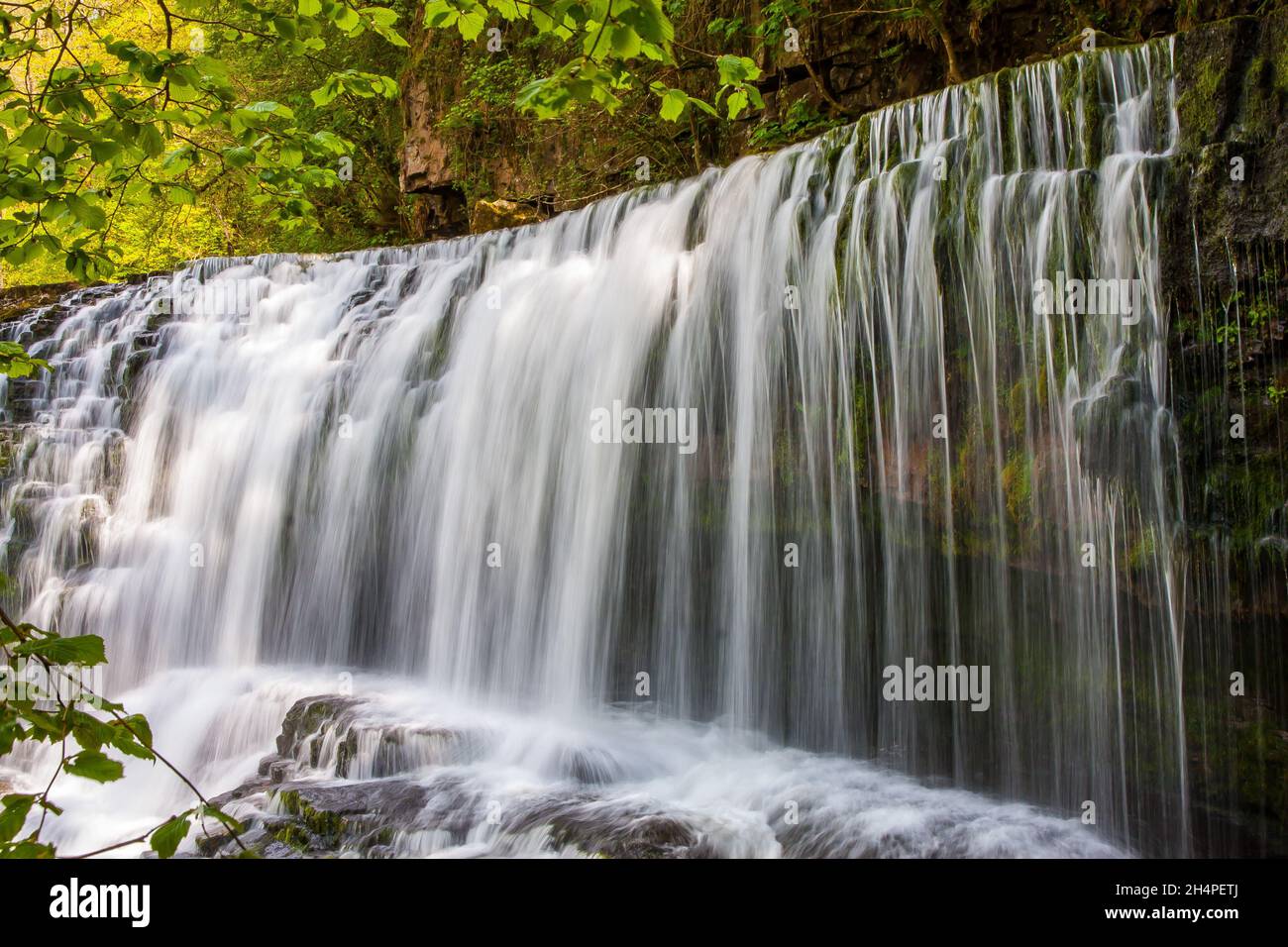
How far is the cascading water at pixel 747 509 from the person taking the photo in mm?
5352

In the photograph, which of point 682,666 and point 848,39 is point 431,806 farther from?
point 848,39

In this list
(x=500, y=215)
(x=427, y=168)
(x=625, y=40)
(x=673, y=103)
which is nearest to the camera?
(x=625, y=40)

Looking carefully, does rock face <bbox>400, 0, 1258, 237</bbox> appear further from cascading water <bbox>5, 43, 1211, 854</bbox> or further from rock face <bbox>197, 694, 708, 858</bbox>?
rock face <bbox>197, 694, 708, 858</bbox>

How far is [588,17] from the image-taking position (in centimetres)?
295

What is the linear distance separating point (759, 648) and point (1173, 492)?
2730mm

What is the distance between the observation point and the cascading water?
535 centimetres

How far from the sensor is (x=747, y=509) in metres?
6.79

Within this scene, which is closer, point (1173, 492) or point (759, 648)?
point (1173, 492)

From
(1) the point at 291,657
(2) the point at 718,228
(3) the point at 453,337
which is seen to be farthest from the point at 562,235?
(1) the point at 291,657

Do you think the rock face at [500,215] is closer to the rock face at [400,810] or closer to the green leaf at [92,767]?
the rock face at [400,810]

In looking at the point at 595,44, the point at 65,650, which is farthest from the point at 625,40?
the point at 65,650

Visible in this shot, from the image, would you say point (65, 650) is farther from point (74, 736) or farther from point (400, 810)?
point (400, 810)

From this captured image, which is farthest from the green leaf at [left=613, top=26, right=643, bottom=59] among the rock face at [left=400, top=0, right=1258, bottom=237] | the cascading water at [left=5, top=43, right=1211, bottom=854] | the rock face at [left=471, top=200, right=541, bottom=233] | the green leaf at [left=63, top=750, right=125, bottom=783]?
the rock face at [left=471, top=200, right=541, bottom=233]

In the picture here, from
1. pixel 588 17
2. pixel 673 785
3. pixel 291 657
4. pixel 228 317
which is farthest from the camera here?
pixel 228 317
